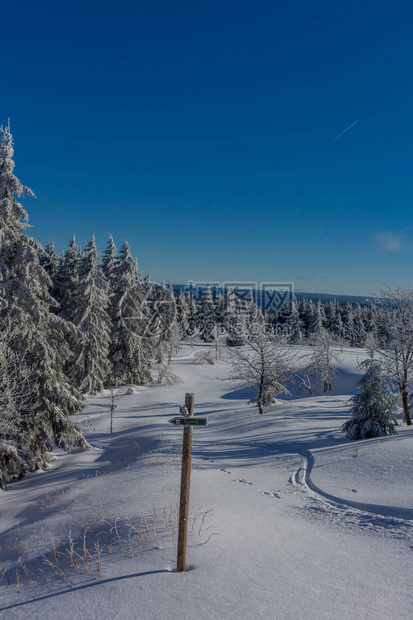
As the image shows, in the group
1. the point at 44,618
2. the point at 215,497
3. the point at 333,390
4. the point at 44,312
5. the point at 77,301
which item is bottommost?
the point at 333,390

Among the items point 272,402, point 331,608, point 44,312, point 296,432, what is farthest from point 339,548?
point 272,402

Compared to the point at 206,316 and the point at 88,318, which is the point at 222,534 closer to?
the point at 88,318

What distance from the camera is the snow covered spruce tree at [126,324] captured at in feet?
102

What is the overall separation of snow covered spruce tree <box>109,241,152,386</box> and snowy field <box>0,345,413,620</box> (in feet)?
50.9

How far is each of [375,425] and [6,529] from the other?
45.6 feet

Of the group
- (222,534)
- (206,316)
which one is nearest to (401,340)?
(222,534)

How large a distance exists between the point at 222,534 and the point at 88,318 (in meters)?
22.6

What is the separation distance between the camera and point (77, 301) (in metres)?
26.6

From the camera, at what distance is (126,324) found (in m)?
31.4

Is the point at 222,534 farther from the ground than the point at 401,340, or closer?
closer

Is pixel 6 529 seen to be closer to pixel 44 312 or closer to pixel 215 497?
pixel 215 497

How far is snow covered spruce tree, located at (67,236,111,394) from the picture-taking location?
26.2 meters

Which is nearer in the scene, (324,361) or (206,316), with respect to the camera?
(324,361)

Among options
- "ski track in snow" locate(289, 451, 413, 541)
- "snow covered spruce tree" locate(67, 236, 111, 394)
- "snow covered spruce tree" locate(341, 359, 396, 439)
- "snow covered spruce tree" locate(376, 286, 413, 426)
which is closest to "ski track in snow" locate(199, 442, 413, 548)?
"ski track in snow" locate(289, 451, 413, 541)
